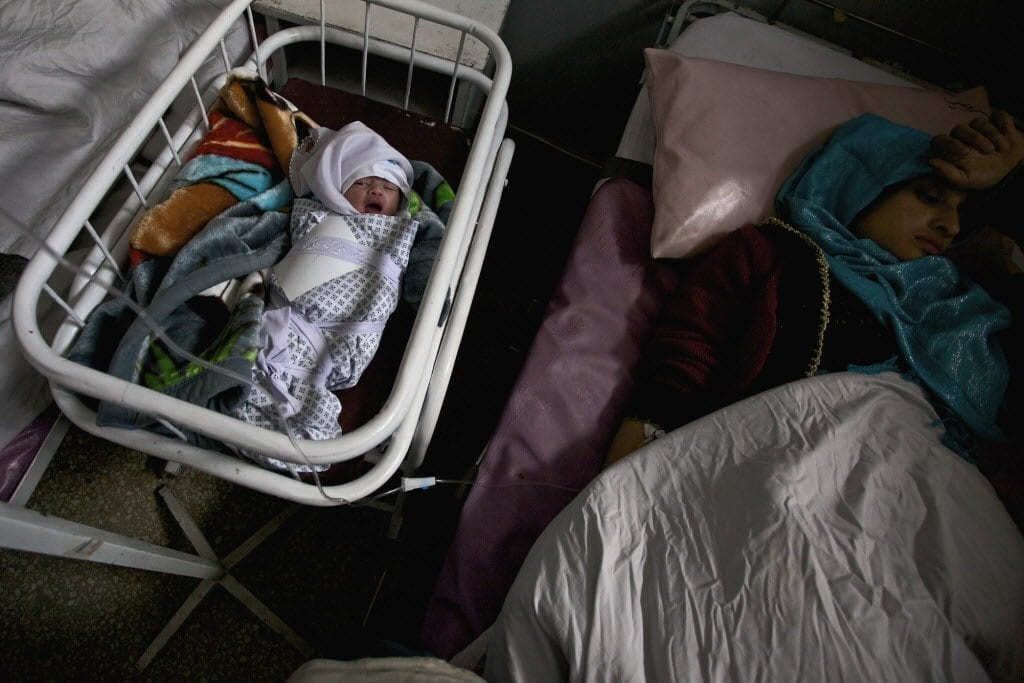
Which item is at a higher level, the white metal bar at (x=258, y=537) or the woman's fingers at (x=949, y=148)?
the woman's fingers at (x=949, y=148)

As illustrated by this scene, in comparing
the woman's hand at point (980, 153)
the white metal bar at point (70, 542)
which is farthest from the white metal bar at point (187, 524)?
the woman's hand at point (980, 153)

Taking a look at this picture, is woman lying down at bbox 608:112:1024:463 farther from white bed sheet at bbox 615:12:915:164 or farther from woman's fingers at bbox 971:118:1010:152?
white bed sheet at bbox 615:12:915:164

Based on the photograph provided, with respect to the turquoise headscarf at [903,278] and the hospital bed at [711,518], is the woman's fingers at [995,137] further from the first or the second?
the hospital bed at [711,518]

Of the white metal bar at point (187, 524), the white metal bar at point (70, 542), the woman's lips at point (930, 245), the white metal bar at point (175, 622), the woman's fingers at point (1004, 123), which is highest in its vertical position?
the woman's fingers at point (1004, 123)

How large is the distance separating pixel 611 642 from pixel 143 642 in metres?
1.03

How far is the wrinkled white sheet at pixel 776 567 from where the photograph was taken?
0.68 meters

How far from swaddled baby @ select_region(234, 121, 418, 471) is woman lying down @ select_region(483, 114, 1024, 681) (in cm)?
43

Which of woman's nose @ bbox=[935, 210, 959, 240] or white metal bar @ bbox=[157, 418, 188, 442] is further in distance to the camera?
woman's nose @ bbox=[935, 210, 959, 240]

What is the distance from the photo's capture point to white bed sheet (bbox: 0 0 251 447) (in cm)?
95

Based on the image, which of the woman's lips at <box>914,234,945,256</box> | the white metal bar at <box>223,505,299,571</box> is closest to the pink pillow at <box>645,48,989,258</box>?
the woman's lips at <box>914,234,945,256</box>

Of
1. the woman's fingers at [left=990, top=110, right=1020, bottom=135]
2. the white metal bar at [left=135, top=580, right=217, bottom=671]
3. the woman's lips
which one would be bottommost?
the white metal bar at [left=135, top=580, right=217, bottom=671]

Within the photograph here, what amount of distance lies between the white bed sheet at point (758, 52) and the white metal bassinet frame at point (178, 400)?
25.9 inches

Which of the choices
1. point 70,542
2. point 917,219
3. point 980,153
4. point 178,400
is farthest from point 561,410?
point 980,153

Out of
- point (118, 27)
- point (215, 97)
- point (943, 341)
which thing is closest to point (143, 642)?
point (215, 97)
